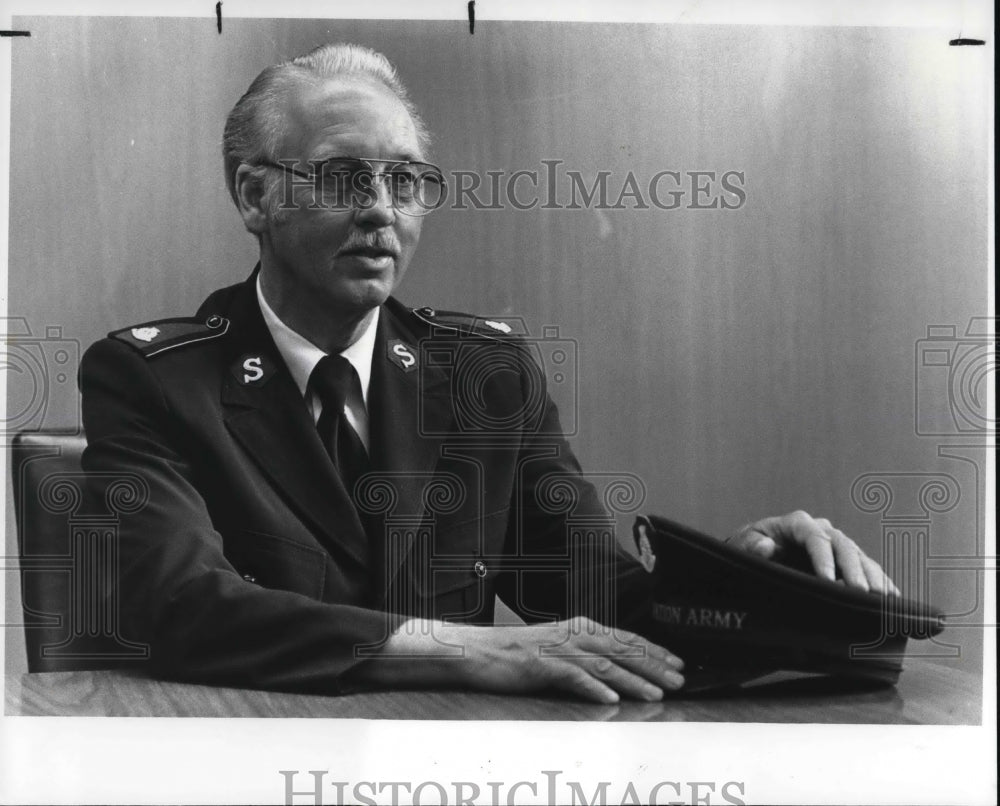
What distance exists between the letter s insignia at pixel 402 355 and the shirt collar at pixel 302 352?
0.17ft

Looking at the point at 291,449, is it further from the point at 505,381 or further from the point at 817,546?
the point at 817,546

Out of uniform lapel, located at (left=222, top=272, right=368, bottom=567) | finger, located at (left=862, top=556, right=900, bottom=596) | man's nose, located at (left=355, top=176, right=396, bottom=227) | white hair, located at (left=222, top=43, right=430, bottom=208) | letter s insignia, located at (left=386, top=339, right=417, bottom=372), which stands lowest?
finger, located at (left=862, top=556, right=900, bottom=596)

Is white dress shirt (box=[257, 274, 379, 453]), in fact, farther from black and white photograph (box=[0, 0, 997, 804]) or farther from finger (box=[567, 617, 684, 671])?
finger (box=[567, 617, 684, 671])

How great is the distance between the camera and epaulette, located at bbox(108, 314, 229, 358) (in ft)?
11.2

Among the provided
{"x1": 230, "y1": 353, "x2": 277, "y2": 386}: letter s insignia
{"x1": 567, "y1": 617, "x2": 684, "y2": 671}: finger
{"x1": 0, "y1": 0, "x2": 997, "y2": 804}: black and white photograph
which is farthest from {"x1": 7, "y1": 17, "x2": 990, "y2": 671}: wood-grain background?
{"x1": 567, "y1": 617, "x2": 684, "y2": 671}: finger

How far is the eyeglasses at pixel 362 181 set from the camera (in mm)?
3377

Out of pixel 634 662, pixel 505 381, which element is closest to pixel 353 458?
pixel 505 381

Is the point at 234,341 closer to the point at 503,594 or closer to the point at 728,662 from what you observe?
the point at 503,594

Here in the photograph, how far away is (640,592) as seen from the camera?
11.1ft

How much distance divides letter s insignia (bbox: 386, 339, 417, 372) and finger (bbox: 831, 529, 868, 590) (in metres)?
1.24

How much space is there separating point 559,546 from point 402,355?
2.23 feet

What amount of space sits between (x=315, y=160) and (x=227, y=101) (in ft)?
1.12

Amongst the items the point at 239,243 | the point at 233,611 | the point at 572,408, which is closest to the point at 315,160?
the point at 239,243

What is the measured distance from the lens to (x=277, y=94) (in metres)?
3.45
